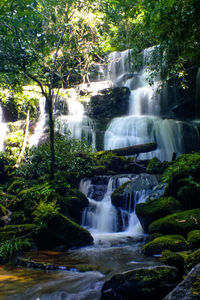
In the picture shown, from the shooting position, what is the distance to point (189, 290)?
208cm

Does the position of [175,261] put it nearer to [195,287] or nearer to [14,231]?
[195,287]

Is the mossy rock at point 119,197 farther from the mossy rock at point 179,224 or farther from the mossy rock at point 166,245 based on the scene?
the mossy rock at point 166,245

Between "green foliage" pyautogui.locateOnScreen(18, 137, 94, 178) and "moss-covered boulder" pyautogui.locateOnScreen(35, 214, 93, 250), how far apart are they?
168 inches

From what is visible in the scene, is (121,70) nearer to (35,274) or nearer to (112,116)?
(112,116)

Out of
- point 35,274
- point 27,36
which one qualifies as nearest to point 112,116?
point 27,36

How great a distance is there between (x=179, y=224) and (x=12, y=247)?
4.06 meters

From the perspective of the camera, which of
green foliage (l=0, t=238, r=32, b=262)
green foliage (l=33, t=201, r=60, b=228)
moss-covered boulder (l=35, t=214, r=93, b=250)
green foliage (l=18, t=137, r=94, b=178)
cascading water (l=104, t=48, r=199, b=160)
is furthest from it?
cascading water (l=104, t=48, r=199, b=160)

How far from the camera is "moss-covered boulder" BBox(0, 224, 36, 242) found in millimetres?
5504

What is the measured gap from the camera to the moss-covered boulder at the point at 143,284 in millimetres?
2676

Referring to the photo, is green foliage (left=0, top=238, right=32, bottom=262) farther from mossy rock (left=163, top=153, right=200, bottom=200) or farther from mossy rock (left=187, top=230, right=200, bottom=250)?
mossy rock (left=163, top=153, right=200, bottom=200)

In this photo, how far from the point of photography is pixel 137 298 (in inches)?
105

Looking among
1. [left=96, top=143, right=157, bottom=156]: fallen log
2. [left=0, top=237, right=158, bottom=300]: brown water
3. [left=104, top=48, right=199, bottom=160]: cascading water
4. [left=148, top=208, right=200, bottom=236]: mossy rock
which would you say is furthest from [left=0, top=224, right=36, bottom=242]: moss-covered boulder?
[left=104, top=48, right=199, bottom=160]: cascading water

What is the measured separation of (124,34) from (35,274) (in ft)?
33.5

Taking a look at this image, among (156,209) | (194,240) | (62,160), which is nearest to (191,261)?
(194,240)
